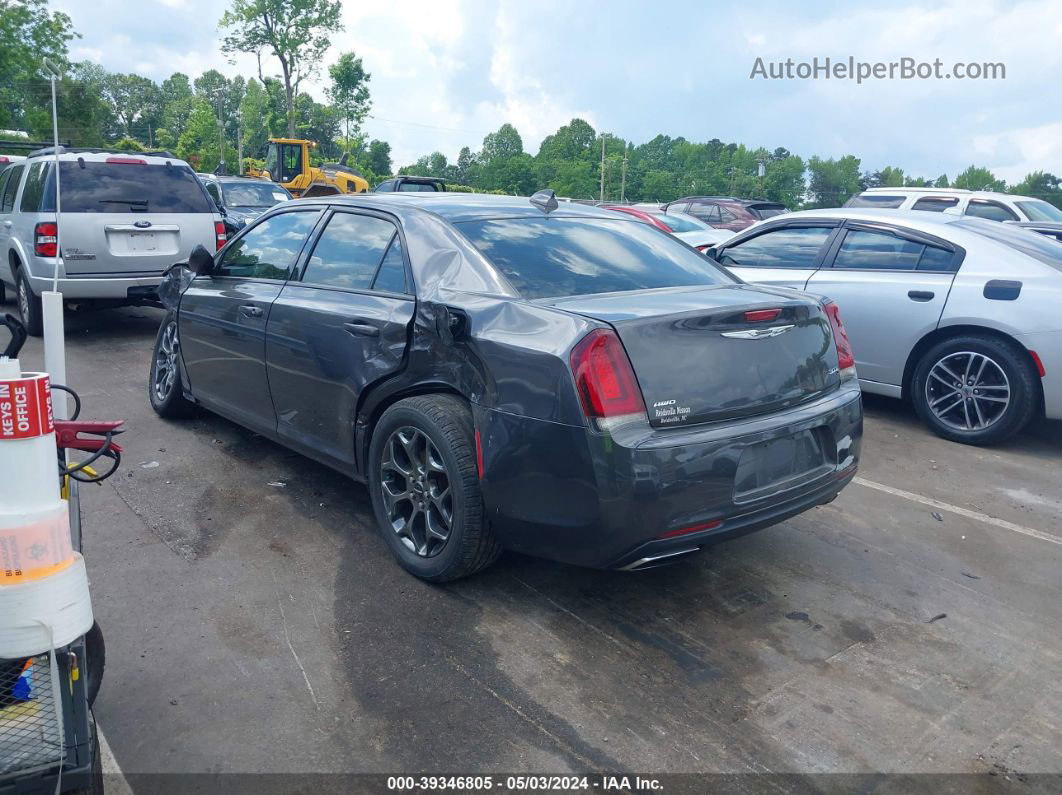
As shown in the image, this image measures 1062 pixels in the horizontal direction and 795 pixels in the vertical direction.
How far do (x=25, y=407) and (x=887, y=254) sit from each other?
606 centimetres

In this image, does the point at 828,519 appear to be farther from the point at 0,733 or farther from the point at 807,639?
the point at 0,733

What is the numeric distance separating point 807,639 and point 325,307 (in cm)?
258

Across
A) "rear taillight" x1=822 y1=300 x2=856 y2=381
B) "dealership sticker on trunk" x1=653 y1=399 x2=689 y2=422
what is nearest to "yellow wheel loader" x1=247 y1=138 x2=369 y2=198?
"rear taillight" x1=822 y1=300 x2=856 y2=381

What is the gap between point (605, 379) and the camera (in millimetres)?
3000

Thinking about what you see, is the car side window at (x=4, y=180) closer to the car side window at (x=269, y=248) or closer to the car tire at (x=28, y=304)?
the car tire at (x=28, y=304)

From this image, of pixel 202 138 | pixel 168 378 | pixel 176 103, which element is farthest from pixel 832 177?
pixel 176 103

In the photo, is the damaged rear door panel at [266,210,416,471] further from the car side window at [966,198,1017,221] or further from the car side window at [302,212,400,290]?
the car side window at [966,198,1017,221]

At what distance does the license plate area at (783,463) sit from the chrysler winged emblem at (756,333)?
1.31 feet

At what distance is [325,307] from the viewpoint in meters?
4.14

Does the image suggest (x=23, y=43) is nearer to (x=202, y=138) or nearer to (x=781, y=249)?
(x=781, y=249)

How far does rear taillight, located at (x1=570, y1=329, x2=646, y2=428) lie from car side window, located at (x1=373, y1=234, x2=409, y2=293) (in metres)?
1.12

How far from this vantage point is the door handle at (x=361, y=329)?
382cm

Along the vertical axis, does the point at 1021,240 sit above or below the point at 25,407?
above

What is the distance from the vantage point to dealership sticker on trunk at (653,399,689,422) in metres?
3.05
